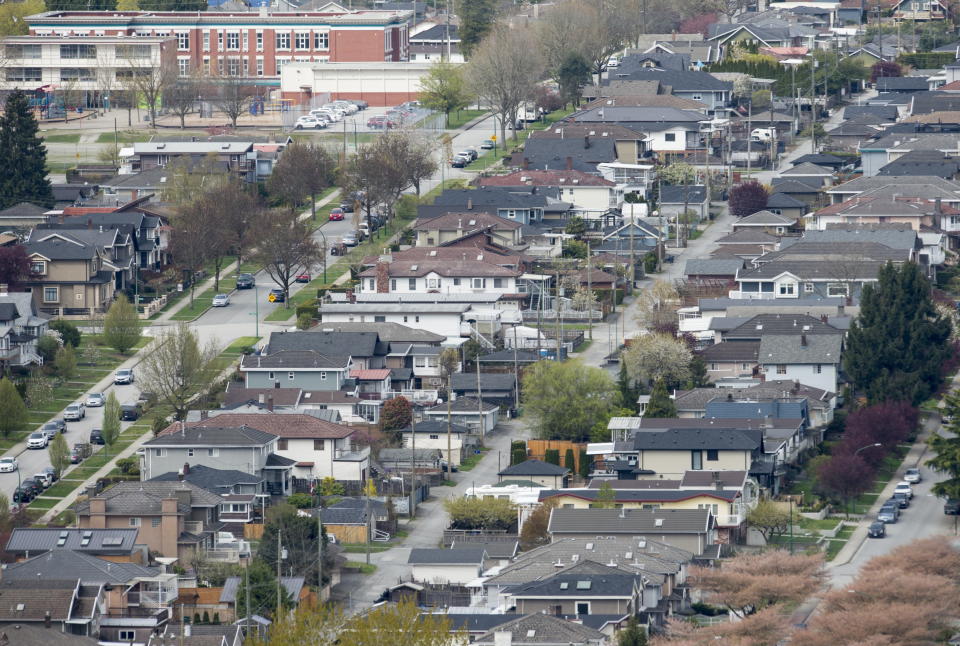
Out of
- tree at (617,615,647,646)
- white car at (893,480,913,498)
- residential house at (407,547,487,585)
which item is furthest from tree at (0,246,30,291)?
tree at (617,615,647,646)

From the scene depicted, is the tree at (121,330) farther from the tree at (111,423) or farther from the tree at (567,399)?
the tree at (567,399)

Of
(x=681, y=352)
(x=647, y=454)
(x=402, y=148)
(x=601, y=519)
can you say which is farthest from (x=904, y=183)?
(x=601, y=519)

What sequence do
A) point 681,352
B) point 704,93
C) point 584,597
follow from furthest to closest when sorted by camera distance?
1. point 704,93
2. point 681,352
3. point 584,597

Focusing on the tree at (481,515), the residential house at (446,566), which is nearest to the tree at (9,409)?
the tree at (481,515)

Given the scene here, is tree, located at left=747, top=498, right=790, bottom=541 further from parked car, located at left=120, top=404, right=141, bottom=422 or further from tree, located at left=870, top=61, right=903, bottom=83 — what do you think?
tree, located at left=870, top=61, right=903, bottom=83

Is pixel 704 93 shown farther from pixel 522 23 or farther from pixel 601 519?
pixel 601 519

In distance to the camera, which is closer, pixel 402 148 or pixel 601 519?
pixel 601 519

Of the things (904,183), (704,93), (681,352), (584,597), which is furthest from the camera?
(704,93)

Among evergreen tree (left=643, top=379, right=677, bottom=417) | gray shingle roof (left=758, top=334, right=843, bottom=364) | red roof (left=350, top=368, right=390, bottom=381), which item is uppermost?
gray shingle roof (left=758, top=334, right=843, bottom=364)
